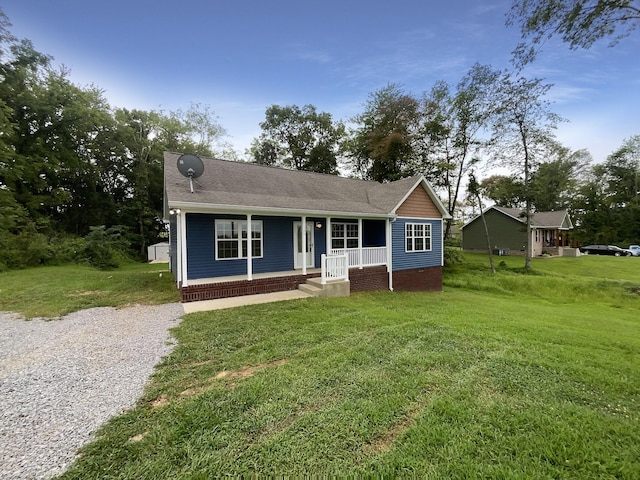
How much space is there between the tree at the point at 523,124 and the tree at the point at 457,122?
818 mm

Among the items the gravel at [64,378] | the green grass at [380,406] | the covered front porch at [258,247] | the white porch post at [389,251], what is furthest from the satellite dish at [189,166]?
the white porch post at [389,251]

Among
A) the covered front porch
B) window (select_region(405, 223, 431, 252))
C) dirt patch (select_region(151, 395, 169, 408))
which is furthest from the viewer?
window (select_region(405, 223, 431, 252))

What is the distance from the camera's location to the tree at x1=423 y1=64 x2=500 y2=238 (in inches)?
757

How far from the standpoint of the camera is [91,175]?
77.9 ft

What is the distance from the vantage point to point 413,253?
1298 cm

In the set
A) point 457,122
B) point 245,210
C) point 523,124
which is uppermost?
point 457,122

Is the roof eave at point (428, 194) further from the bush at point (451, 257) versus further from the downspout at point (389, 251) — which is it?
the bush at point (451, 257)

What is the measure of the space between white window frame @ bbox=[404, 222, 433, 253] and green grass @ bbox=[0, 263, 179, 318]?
9.63 m

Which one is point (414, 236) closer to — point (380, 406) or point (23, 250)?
point (380, 406)

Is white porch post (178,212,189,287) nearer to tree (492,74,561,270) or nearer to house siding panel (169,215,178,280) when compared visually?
house siding panel (169,215,178,280)

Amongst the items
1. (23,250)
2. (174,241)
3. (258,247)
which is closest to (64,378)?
(258,247)

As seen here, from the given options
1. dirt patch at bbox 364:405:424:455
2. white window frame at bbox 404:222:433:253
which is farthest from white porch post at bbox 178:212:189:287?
white window frame at bbox 404:222:433:253

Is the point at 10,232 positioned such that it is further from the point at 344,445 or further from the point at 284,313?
the point at 344,445

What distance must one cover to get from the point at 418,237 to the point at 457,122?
12620mm
